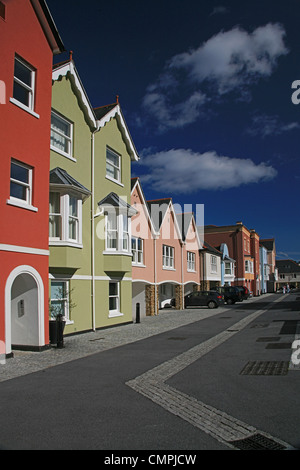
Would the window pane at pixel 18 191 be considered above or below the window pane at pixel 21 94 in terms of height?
below

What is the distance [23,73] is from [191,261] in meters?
26.2

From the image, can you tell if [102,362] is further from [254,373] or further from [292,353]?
[292,353]

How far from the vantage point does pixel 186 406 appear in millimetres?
6566

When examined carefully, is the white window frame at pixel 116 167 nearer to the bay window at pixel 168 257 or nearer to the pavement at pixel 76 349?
the pavement at pixel 76 349

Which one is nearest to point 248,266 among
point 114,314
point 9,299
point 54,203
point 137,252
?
point 137,252

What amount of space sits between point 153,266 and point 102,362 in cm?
1676

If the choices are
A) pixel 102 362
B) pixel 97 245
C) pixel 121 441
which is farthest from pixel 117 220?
pixel 121 441

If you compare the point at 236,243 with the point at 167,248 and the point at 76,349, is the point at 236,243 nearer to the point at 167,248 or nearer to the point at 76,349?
the point at 167,248

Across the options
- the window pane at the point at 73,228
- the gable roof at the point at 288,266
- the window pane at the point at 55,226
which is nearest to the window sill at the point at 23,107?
the window pane at the point at 55,226

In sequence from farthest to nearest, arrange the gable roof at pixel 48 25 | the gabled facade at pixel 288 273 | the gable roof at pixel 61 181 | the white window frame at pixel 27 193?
the gabled facade at pixel 288 273, the gable roof at pixel 61 181, the gable roof at pixel 48 25, the white window frame at pixel 27 193

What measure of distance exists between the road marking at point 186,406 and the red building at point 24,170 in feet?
14.7

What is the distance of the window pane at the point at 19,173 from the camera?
40.5ft

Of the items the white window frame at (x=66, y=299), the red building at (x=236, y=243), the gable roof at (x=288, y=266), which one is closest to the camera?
the white window frame at (x=66, y=299)

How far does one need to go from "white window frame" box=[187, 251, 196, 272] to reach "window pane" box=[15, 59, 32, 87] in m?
24.9
